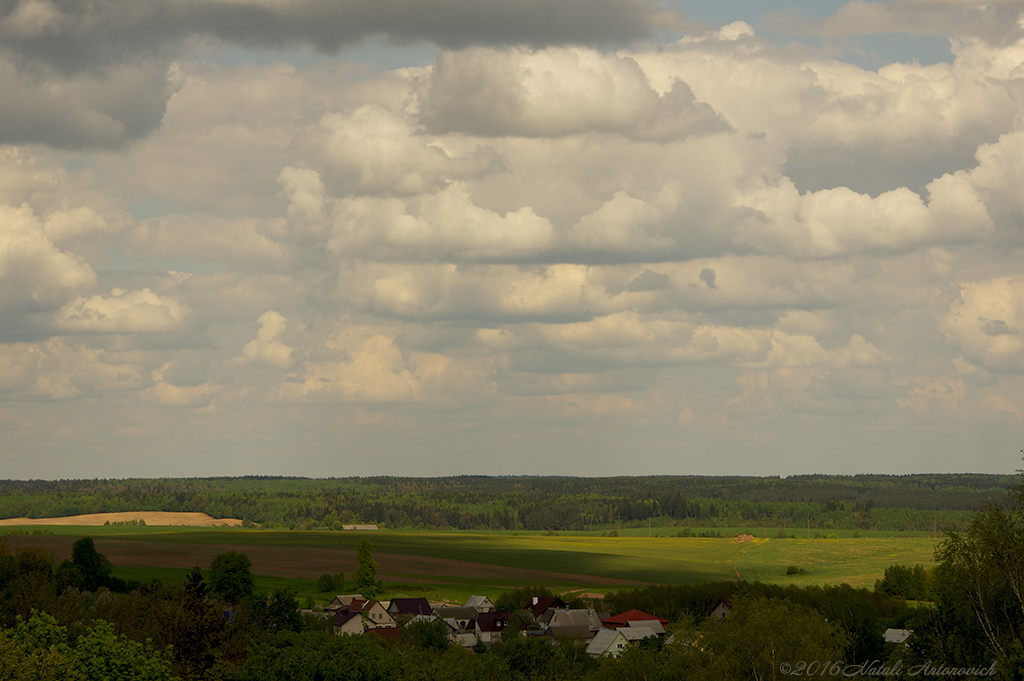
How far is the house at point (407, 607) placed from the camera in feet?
446

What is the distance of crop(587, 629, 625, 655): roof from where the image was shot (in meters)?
113

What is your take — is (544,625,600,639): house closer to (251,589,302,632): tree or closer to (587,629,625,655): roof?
(587,629,625,655): roof

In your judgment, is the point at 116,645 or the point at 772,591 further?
the point at 772,591

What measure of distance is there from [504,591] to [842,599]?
58.5 m

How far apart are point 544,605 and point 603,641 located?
26.7 metres

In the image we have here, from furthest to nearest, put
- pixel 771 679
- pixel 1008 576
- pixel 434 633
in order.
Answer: pixel 434 633 < pixel 771 679 < pixel 1008 576

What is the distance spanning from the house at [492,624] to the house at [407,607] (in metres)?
7.91

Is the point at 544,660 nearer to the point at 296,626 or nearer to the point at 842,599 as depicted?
the point at 296,626

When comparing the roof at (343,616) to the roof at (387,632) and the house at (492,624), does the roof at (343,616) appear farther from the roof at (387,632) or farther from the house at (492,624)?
the house at (492,624)

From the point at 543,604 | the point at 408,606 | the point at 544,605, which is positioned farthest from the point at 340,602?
the point at 544,605

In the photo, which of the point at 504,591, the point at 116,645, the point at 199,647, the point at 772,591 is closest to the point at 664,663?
the point at 199,647

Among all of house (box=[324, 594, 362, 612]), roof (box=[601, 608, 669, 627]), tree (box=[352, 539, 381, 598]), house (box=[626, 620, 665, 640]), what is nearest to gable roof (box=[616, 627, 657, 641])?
house (box=[626, 620, 665, 640])

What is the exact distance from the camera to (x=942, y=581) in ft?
207

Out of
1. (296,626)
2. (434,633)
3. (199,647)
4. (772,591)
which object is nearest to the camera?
(199,647)
